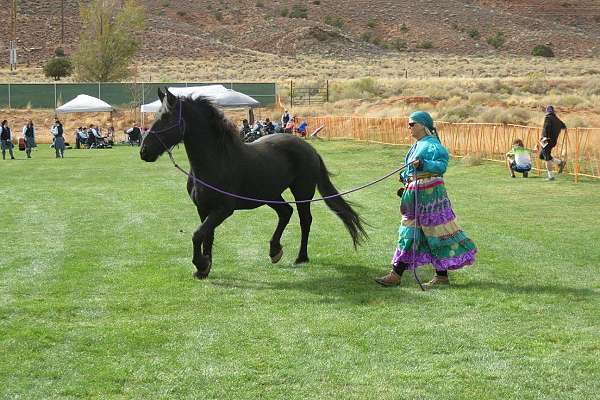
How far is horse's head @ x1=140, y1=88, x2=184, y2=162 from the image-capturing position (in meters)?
10.6

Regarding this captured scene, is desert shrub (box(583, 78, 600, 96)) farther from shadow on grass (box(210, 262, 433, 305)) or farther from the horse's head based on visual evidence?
the horse's head

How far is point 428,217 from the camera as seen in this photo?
9.80 metres

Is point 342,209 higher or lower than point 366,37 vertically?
lower

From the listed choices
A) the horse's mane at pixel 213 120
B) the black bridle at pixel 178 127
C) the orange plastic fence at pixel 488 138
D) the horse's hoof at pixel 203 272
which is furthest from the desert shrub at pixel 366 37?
the horse's hoof at pixel 203 272

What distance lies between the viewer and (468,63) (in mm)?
100250

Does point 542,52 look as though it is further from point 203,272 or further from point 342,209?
point 203,272

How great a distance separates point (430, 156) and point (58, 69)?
74611 mm

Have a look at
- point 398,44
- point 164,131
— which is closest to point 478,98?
point 164,131

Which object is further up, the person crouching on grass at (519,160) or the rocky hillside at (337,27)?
the rocky hillside at (337,27)

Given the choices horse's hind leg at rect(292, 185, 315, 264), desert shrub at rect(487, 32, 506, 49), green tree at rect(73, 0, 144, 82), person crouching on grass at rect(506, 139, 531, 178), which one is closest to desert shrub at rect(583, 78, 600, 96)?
green tree at rect(73, 0, 144, 82)

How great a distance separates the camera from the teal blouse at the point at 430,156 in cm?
967

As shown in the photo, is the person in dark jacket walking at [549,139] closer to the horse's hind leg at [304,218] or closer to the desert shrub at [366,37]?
the horse's hind leg at [304,218]

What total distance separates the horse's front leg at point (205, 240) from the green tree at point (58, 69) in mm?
72795

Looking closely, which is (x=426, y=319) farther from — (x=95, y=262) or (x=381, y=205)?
(x=381, y=205)
